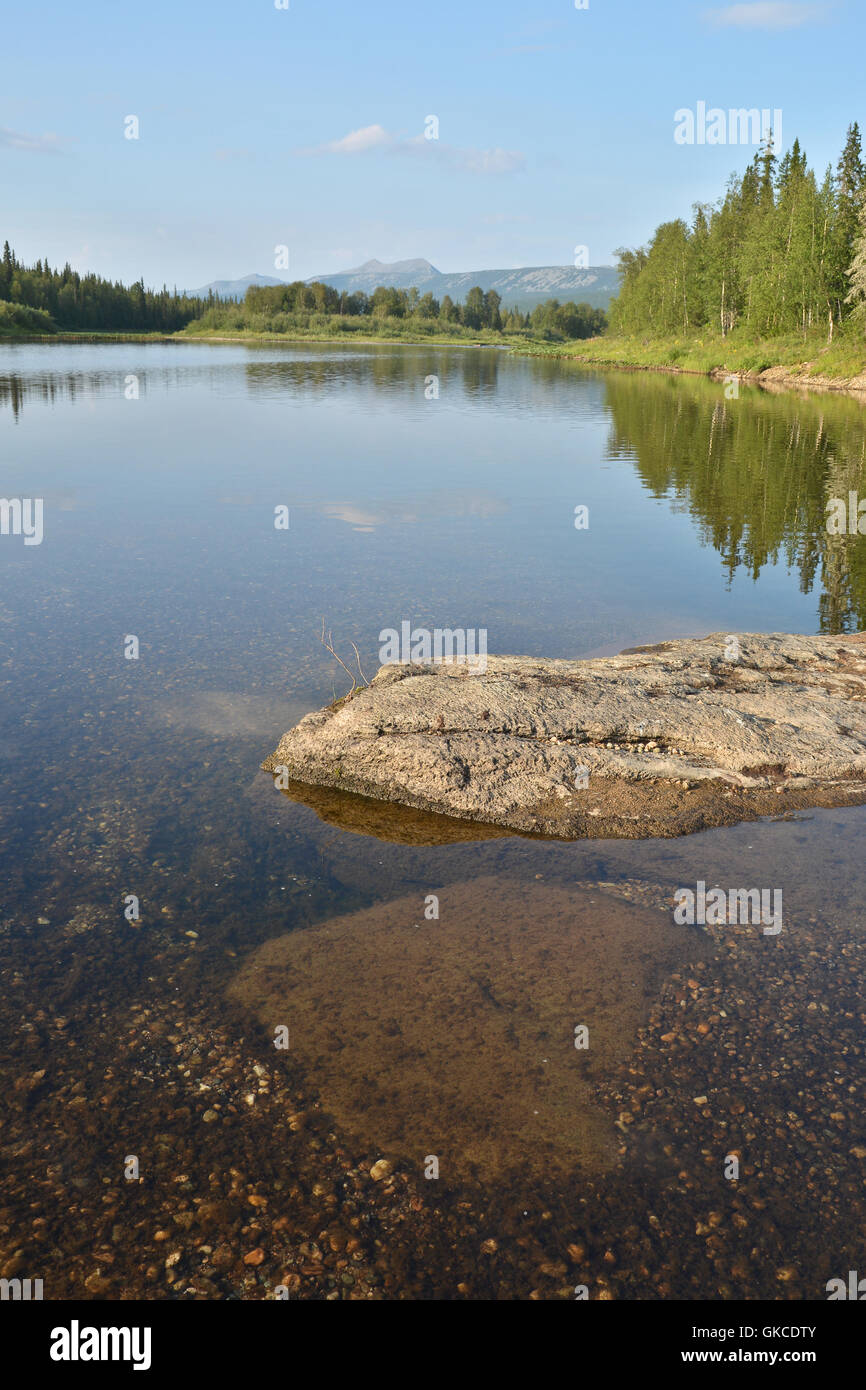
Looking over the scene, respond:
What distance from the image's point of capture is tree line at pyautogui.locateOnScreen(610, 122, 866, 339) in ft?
220

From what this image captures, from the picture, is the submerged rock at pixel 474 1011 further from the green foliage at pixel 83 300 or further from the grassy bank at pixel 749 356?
the green foliage at pixel 83 300

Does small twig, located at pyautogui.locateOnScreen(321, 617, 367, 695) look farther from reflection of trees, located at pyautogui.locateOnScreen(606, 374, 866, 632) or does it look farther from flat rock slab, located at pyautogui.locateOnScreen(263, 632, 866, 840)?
reflection of trees, located at pyautogui.locateOnScreen(606, 374, 866, 632)

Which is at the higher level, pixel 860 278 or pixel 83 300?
pixel 83 300

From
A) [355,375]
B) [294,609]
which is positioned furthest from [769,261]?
[294,609]

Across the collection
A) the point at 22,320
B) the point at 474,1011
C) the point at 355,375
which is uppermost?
the point at 22,320

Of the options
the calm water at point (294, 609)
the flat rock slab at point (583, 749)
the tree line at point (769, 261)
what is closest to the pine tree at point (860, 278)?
the tree line at point (769, 261)

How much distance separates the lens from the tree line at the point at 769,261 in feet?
220

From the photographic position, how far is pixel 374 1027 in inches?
238

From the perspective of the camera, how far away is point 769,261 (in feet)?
254

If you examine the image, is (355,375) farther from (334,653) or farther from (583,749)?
(583,749)

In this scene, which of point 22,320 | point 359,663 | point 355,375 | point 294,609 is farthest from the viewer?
point 22,320

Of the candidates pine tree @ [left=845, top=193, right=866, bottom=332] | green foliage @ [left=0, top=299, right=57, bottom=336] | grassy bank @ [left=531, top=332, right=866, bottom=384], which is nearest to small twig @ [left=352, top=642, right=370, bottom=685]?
grassy bank @ [left=531, top=332, right=866, bottom=384]

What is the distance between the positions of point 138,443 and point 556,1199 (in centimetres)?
2963

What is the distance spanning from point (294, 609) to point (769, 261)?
77.4 meters
